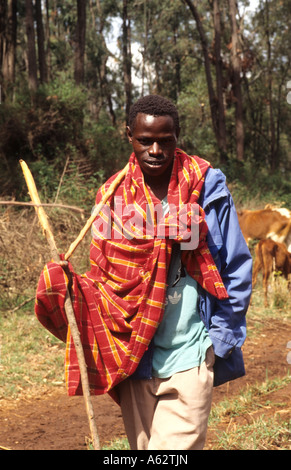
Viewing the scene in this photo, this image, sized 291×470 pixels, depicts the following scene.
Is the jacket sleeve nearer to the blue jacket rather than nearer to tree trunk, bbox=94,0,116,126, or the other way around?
the blue jacket

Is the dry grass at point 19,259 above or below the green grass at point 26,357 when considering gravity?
above

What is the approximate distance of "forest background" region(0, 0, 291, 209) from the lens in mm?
12023

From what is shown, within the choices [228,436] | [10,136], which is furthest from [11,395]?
[10,136]

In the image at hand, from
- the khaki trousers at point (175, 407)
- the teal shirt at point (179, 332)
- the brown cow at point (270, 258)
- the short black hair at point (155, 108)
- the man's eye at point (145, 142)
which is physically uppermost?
the short black hair at point (155, 108)

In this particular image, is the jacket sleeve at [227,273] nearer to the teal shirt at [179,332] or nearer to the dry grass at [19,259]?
the teal shirt at [179,332]

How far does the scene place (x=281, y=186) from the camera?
66.0 feet

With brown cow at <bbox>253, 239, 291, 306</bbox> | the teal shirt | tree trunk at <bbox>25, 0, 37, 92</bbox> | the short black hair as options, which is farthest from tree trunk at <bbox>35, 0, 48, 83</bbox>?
the teal shirt

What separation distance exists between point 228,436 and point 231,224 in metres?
2.01

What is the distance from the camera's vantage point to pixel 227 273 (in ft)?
7.76

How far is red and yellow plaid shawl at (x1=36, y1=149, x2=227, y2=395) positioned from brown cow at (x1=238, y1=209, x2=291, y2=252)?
7548mm

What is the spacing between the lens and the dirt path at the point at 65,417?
430cm

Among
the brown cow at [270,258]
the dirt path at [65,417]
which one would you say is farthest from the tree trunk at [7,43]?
the dirt path at [65,417]

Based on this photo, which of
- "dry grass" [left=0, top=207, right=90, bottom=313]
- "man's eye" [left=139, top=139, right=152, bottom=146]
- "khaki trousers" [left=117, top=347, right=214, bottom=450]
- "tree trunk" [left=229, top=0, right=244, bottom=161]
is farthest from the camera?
"tree trunk" [left=229, top=0, right=244, bottom=161]
